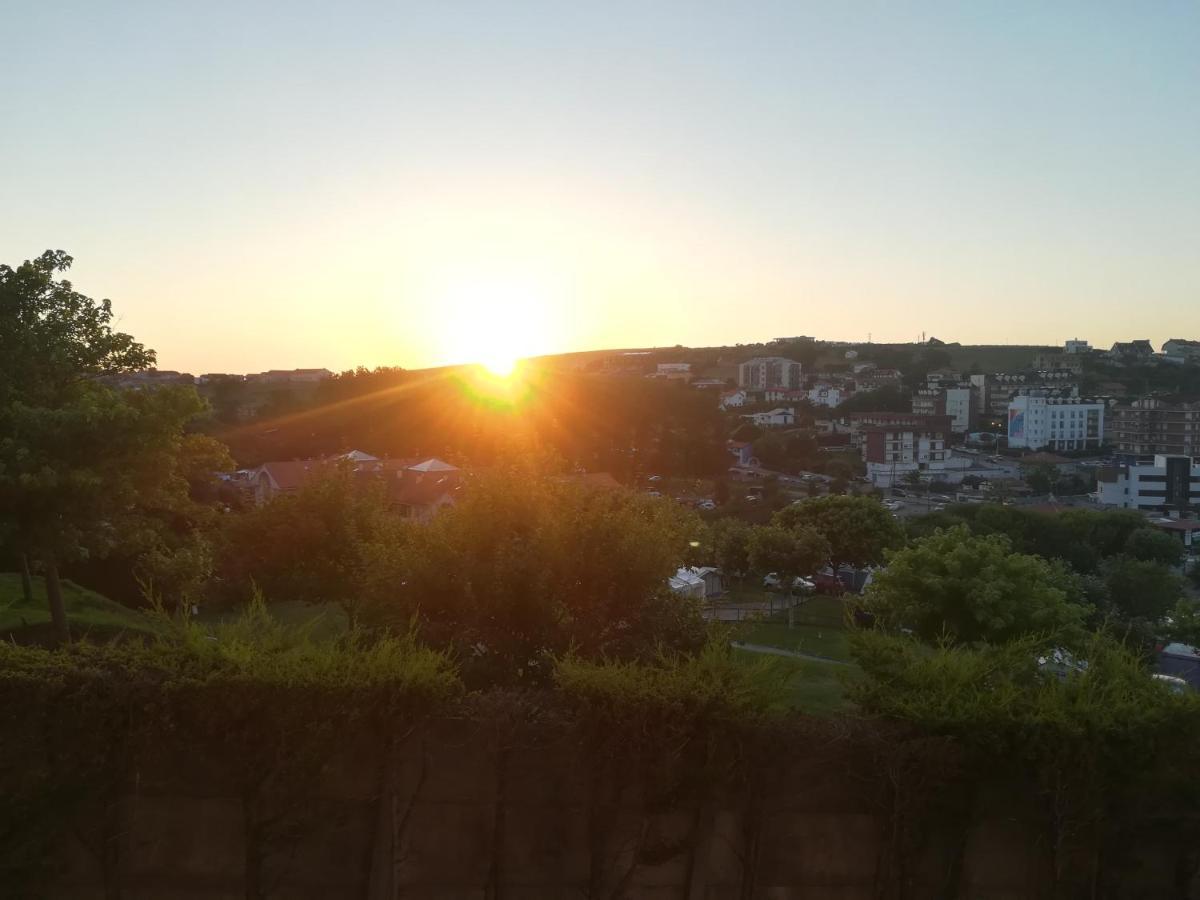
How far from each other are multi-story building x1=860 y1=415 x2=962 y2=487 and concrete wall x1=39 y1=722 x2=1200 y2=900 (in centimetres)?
6364

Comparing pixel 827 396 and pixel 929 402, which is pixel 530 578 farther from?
pixel 929 402

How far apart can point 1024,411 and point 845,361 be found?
51.3 metres

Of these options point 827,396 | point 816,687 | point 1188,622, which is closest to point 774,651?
point 816,687

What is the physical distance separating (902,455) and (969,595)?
205 ft

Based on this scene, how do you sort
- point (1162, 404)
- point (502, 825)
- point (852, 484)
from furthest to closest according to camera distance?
point (1162, 404)
point (852, 484)
point (502, 825)

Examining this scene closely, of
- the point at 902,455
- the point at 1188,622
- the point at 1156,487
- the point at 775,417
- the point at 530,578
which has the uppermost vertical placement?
the point at 530,578

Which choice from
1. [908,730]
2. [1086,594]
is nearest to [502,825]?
[908,730]

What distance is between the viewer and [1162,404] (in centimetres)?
8875

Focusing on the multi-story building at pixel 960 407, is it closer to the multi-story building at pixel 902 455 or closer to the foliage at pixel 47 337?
the multi-story building at pixel 902 455

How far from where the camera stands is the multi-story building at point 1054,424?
9300cm

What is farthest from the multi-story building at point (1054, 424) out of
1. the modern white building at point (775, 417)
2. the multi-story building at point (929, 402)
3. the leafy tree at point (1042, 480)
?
the leafy tree at point (1042, 480)

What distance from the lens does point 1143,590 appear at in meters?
32.4

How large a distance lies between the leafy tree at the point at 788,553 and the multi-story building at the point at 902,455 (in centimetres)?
4425

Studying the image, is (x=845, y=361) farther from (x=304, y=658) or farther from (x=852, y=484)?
(x=304, y=658)
